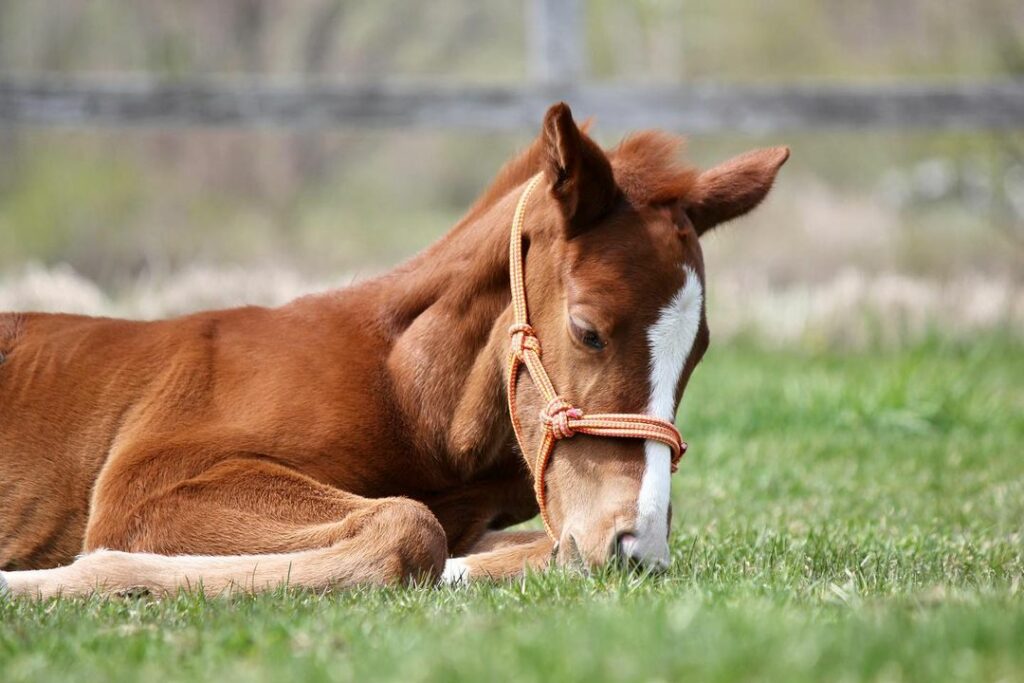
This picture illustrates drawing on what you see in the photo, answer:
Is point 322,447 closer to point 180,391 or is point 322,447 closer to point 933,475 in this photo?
point 180,391

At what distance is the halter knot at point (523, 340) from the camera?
4.02 meters

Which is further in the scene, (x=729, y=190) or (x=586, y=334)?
(x=729, y=190)

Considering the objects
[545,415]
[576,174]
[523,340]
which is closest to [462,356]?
[523,340]

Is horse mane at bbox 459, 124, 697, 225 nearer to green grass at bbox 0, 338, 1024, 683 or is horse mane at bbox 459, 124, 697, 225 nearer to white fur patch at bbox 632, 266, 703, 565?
white fur patch at bbox 632, 266, 703, 565

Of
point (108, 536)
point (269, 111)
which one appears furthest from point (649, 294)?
point (269, 111)

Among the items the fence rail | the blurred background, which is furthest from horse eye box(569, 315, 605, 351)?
the fence rail

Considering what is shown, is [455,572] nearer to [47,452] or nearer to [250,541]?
[250,541]

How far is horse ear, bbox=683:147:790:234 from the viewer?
A: 427 centimetres

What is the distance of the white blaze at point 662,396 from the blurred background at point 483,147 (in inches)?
267

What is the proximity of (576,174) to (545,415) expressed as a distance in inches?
29.3

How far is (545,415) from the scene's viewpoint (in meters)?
3.91

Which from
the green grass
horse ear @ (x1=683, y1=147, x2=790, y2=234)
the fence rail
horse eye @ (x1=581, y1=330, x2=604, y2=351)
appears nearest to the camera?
the green grass

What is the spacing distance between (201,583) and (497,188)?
182cm

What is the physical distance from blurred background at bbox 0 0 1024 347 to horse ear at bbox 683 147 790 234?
20.7ft
